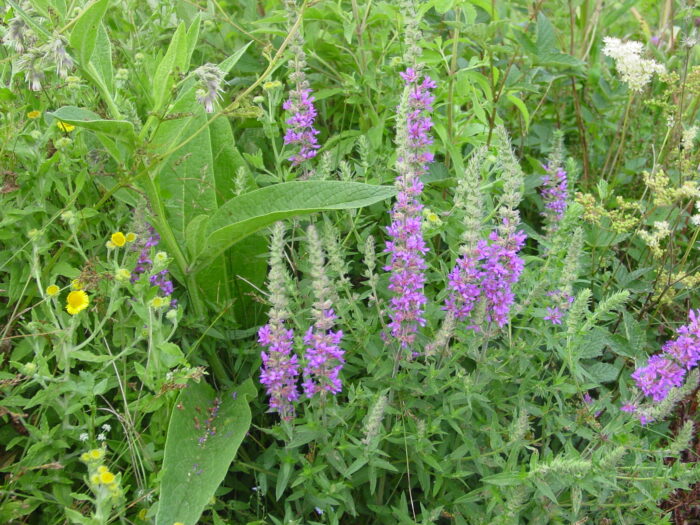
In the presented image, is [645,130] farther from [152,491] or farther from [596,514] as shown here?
[152,491]

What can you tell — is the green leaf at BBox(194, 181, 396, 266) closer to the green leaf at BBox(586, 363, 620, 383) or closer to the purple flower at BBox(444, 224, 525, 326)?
the purple flower at BBox(444, 224, 525, 326)

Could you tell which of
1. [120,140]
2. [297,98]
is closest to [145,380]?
[120,140]

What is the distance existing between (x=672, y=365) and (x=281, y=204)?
119cm

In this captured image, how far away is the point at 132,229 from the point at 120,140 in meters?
0.25

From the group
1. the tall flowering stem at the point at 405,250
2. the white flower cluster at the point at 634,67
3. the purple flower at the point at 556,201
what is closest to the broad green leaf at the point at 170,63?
the tall flowering stem at the point at 405,250

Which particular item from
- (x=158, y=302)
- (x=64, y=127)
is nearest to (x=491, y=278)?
(x=158, y=302)

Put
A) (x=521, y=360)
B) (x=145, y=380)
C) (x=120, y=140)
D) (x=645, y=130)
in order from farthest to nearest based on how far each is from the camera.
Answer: (x=645, y=130) → (x=521, y=360) → (x=120, y=140) → (x=145, y=380)

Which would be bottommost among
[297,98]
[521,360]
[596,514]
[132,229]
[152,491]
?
[596,514]

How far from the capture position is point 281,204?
2021 mm

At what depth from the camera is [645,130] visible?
11.6 ft

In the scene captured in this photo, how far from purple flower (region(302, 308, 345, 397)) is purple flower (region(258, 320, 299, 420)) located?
0.14ft

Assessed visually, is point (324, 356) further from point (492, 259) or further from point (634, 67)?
point (634, 67)

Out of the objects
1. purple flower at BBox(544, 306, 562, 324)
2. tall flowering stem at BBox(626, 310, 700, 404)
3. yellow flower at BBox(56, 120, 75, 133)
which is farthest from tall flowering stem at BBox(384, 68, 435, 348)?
yellow flower at BBox(56, 120, 75, 133)

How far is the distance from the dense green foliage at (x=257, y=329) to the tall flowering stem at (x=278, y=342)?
0.04 meters
